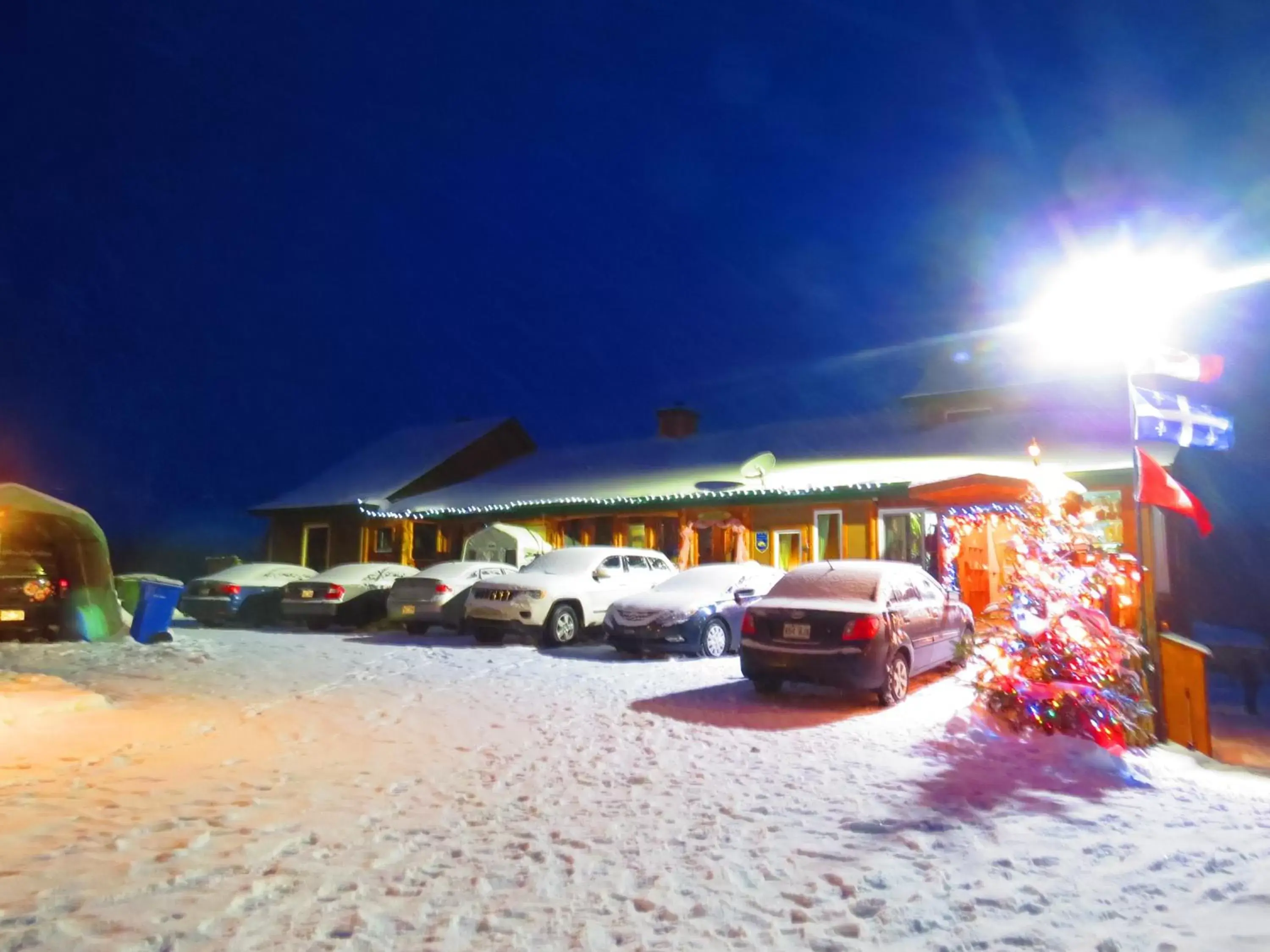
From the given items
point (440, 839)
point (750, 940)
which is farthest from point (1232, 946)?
point (440, 839)

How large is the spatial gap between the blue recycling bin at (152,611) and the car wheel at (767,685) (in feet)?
33.6

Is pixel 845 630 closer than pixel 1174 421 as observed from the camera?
No

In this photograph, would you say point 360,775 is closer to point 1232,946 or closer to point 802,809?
point 802,809

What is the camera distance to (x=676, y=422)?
28344 millimetres

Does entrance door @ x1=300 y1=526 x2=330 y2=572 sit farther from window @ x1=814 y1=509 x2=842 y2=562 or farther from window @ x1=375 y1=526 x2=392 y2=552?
window @ x1=814 y1=509 x2=842 y2=562

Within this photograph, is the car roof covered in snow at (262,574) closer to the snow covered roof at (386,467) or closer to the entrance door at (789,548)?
the snow covered roof at (386,467)

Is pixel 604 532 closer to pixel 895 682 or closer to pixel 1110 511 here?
pixel 1110 511

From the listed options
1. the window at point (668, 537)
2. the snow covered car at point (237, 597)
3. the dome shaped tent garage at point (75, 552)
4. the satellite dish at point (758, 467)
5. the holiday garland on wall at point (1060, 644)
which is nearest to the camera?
the holiday garland on wall at point (1060, 644)

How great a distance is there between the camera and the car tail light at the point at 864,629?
860 cm

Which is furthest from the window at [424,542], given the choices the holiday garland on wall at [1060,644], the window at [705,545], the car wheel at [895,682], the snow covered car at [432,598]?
the holiday garland on wall at [1060,644]

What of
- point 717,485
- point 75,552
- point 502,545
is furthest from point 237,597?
point 717,485

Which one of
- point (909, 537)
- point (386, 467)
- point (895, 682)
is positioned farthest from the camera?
point (386, 467)

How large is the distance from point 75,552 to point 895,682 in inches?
501

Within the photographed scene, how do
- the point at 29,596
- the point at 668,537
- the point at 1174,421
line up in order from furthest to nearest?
1. the point at 668,537
2. the point at 29,596
3. the point at 1174,421
